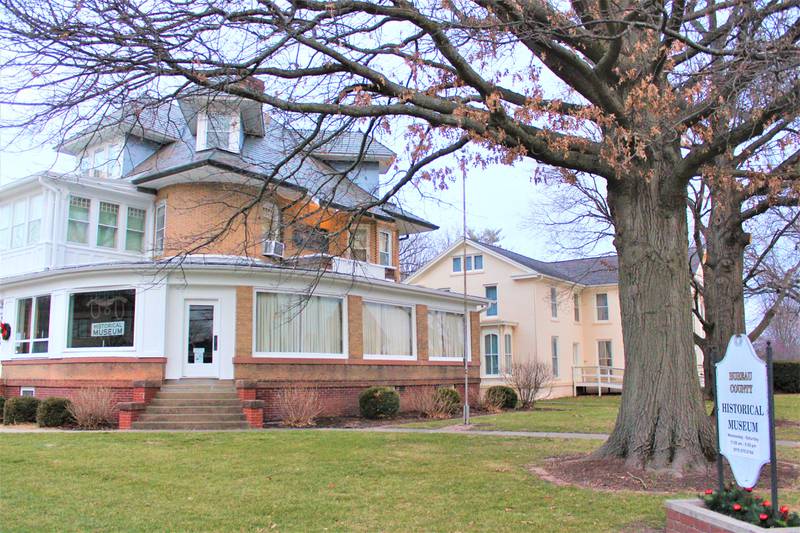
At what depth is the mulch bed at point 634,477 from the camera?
8.09 meters

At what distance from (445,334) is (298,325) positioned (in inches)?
278

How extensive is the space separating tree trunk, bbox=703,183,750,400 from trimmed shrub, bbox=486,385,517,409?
22.1 ft

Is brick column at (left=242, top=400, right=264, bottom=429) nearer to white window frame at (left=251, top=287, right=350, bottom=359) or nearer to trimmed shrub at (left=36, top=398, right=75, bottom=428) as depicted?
white window frame at (left=251, top=287, right=350, bottom=359)

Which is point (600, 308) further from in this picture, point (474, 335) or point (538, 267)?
point (474, 335)

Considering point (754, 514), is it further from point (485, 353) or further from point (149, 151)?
point (485, 353)

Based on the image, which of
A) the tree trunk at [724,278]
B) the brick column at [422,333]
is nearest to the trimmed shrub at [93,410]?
the brick column at [422,333]

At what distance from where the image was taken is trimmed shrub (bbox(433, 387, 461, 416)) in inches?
792

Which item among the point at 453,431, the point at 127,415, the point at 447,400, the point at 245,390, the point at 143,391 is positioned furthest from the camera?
the point at 447,400

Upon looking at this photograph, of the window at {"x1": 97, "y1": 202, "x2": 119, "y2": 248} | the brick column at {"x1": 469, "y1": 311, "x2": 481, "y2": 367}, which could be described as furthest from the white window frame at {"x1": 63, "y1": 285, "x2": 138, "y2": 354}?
the brick column at {"x1": 469, "y1": 311, "x2": 481, "y2": 367}

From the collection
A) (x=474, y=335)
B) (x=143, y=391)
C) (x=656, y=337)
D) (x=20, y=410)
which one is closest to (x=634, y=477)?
(x=656, y=337)

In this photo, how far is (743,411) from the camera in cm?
578

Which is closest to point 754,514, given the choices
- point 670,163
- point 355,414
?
point 670,163

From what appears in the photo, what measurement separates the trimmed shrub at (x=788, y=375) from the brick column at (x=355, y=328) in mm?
25297

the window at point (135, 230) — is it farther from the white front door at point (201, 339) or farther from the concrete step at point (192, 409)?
the concrete step at point (192, 409)
